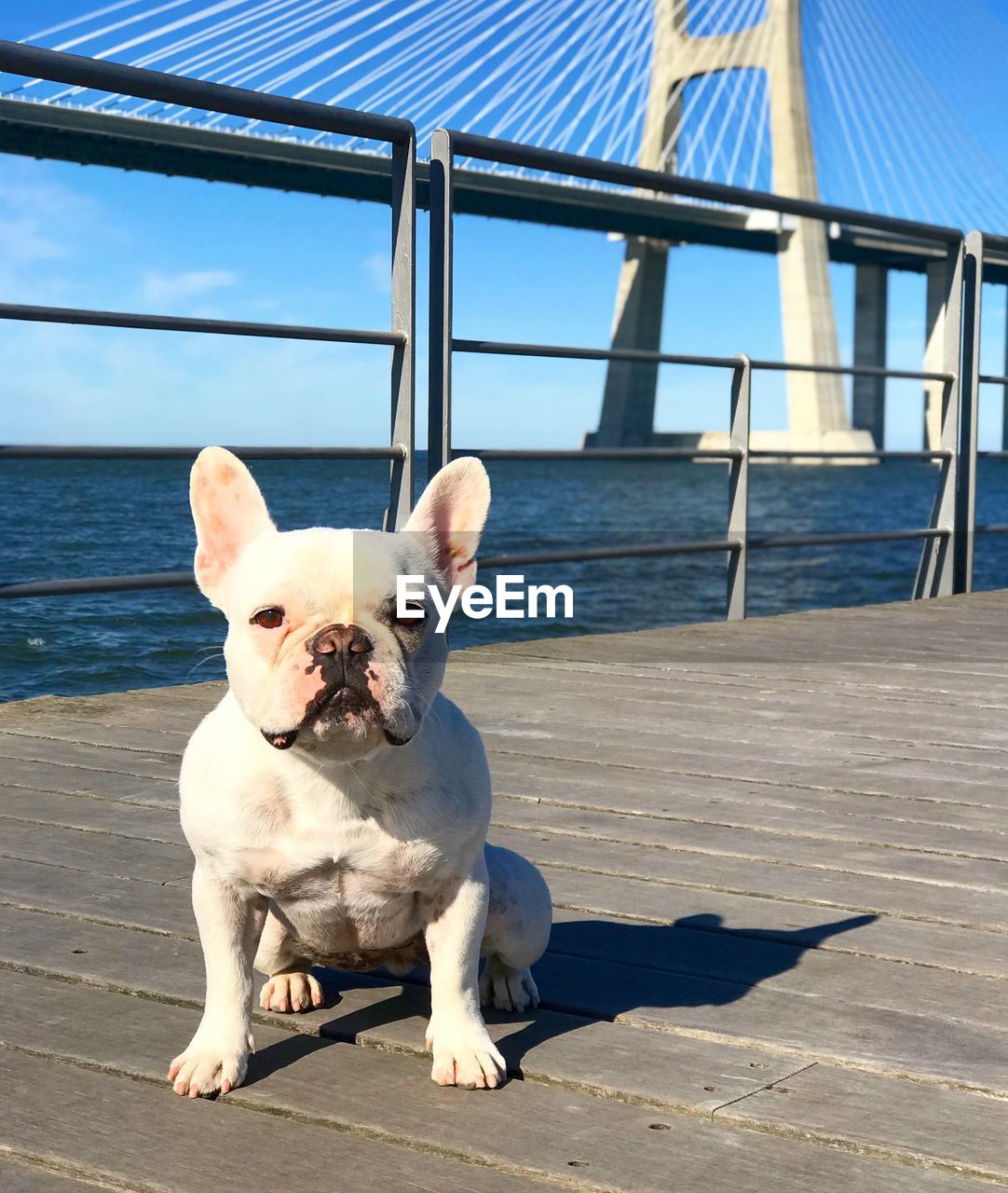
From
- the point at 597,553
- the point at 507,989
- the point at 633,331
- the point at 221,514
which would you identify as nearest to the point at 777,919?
the point at 507,989

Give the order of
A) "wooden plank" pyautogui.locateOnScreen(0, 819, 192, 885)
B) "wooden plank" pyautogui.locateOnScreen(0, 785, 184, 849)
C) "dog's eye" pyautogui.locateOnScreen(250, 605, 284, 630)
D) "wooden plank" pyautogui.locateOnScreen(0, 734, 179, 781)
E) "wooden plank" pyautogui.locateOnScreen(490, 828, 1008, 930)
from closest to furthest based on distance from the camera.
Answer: "dog's eye" pyautogui.locateOnScreen(250, 605, 284, 630) → "wooden plank" pyautogui.locateOnScreen(490, 828, 1008, 930) → "wooden plank" pyautogui.locateOnScreen(0, 819, 192, 885) → "wooden plank" pyautogui.locateOnScreen(0, 785, 184, 849) → "wooden plank" pyautogui.locateOnScreen(0, 734, 179, 781)

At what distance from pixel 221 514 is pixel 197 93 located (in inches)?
67.0

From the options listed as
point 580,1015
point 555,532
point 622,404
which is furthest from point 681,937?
point 622,404

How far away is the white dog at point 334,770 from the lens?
39.5 inches

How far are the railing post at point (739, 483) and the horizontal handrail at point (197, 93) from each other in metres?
1.22

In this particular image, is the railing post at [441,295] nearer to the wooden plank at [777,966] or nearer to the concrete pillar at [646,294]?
the wooden plank at [777,966]

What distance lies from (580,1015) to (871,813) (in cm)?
78

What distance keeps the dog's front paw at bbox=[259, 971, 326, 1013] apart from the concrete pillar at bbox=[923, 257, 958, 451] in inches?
136

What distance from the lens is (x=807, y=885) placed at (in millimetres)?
1587

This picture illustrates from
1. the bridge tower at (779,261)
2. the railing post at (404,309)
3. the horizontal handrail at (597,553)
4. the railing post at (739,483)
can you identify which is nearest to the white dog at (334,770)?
the horizontal handrail at (597,553)

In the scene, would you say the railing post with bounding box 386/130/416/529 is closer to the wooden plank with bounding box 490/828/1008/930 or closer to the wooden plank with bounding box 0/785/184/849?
the wooden plank with bounding box 0/785/184/849

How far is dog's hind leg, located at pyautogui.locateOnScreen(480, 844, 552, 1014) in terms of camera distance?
1197 mm

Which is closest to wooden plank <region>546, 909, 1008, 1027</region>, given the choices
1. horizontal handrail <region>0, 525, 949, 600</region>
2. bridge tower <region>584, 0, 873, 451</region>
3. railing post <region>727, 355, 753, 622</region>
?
horizontal handrail <region>0, 525, 949, 600</region>

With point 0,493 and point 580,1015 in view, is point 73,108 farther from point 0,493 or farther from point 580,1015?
point 580,1015
